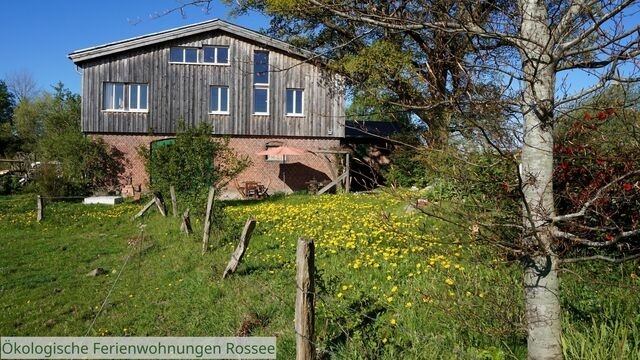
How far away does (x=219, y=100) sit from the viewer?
89.0ft

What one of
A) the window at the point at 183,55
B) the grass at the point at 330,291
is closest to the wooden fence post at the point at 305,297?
the grass at the point at 330,291

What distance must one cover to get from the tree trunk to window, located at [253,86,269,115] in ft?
81.4

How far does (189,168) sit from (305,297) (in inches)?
483

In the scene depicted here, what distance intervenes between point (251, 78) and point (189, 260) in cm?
1929

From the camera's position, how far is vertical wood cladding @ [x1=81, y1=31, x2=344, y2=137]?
86.0 feet

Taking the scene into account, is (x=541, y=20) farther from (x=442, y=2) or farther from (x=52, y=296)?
(x=52, y=296)

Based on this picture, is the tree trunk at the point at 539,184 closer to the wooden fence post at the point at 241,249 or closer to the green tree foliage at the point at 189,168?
the wooden fence post at the point at 241,249

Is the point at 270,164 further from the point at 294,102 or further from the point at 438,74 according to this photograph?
the point at 438,74

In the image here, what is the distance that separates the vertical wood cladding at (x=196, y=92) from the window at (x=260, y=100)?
8.3 inches

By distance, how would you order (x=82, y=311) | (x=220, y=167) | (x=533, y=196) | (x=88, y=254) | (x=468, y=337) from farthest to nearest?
(x=220, y=167) < (x=88, y=254) < (x=82, y=311) < (x=468, y=337) < (x=533, y=196)

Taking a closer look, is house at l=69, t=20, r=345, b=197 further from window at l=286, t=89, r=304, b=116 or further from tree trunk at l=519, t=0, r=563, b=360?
tree trunk at l=519, t=0, r=563, b=360

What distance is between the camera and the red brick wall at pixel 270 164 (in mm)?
26547

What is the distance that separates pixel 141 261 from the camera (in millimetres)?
9734

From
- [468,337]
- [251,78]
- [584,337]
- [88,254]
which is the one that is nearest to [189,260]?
[88,254]
